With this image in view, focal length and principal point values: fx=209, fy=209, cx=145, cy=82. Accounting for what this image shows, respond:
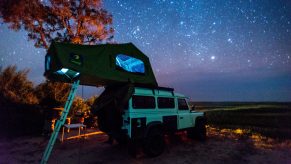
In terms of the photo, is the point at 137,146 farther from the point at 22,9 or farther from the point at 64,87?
the point at 22,9

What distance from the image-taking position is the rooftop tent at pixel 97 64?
21.4ft

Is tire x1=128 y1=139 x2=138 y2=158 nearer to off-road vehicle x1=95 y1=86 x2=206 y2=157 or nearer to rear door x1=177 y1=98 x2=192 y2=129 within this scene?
off-road vehicle x1=95 y1=86 x2=206 y2=157

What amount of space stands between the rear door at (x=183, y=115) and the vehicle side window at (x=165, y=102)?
565 millimetres

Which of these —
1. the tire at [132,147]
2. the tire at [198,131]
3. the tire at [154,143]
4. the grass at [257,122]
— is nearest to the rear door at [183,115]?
the tire at [198,131]

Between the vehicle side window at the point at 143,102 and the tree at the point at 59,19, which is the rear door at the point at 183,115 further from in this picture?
the tree at the point at 59,19

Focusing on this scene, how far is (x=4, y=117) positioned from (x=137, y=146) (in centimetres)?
925

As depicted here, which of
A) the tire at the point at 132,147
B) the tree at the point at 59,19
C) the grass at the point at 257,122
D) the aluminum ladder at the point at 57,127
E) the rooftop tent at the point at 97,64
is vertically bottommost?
the grass at the point at 257,122

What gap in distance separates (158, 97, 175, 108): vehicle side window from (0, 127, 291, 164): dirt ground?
1.86m

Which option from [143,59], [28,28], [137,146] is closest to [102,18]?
[28,28]

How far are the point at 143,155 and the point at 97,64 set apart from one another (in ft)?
12.8

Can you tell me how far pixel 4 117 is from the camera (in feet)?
40.1

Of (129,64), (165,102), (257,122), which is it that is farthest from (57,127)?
(257,122)

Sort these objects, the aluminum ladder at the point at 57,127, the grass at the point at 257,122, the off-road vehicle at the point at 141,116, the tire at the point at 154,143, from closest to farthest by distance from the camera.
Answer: the aluminum ladder at the point at 57,127
the off-road vehicle at the point at 141,116
the tire at the point at 154,143
the grass at the point at 257,122

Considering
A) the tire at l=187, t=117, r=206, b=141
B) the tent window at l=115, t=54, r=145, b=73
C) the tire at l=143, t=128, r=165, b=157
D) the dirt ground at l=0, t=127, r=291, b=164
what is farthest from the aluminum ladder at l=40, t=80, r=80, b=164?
the tire at l=187, t=117, r=206, b=141
